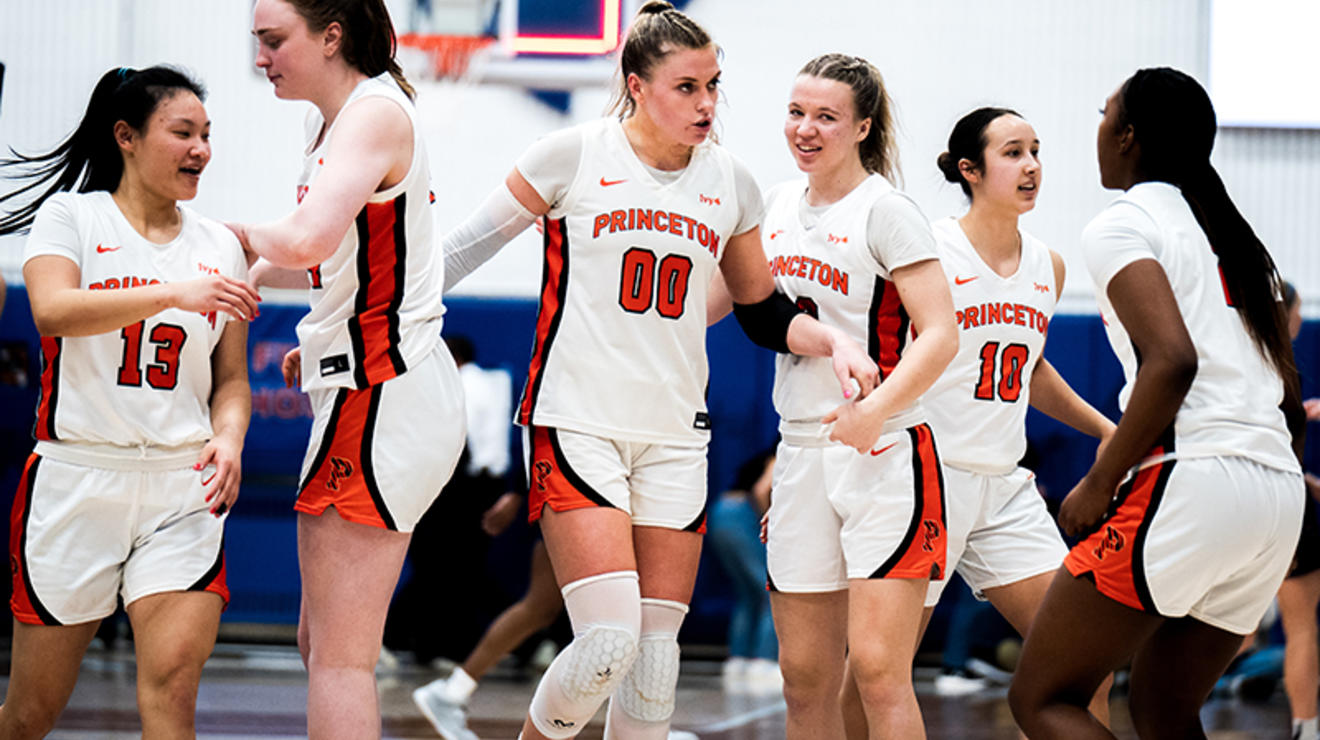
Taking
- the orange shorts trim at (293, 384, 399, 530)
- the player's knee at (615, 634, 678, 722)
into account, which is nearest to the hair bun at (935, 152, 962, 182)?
the player's knee at (615, 634, 678, 722)

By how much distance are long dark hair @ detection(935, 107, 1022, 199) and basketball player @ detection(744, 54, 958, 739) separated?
23.4 inches

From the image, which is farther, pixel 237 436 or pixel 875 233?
pixel 875 233

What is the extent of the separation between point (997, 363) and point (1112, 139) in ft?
3.81

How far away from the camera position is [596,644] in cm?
299

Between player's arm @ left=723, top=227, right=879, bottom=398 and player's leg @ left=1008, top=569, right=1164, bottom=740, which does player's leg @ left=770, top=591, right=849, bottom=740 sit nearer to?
player's arm @ left=723, top=227, right=879, bottom=398

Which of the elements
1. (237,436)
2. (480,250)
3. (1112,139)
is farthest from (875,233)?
(237,436)

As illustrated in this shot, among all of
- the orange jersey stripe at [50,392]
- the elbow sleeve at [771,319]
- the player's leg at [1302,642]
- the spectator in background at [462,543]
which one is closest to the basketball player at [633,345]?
the elbow sleeve at [771,319]

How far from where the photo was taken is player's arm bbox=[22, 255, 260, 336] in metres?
2.73

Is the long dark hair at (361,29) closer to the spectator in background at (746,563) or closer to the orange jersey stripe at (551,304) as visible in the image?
the orange jersey stripe at (551,304)

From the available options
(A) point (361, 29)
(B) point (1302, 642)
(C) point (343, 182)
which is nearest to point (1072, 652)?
(C) point (343, 182)

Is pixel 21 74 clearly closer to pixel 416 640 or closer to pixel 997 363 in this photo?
pixel 416 640

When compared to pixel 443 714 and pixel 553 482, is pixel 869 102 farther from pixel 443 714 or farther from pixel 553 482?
pixel 443 714

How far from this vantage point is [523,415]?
3.27 metres

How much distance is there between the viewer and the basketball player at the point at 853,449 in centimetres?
329
